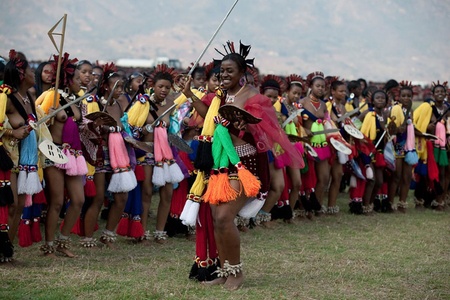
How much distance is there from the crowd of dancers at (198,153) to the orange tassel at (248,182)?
0.5 inches

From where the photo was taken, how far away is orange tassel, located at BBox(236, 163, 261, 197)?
679cm

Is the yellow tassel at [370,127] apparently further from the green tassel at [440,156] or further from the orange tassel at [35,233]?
the orange tassel at [35,233]

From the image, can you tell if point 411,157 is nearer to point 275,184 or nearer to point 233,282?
point 275,184

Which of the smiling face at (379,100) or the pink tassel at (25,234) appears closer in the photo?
the pink tassel at (25,234)

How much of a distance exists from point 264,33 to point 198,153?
360ft

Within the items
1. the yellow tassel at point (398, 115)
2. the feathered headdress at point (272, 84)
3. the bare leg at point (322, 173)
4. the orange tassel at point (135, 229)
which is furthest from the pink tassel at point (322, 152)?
the orange tassel at point (135, 229)

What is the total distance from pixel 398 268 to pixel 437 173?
19.5 ft

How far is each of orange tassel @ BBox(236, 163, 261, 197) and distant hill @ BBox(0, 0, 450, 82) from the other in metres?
81.7

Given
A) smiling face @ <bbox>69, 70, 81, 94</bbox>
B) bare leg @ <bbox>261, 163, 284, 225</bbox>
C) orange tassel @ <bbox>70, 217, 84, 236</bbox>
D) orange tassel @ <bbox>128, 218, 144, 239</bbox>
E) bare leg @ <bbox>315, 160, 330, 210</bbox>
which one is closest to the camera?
smiling face @ <bbox>69, 70, 81, 94</bbox>

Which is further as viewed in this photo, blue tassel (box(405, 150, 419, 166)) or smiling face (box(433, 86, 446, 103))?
smiling face (box(433, 86, 446, 103))

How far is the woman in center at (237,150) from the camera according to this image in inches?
271

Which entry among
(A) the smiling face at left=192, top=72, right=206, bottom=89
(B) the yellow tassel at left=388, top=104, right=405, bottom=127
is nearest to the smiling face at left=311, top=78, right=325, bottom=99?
(B) the yellow tassel at left=388, top=104, right=405, bottom=127

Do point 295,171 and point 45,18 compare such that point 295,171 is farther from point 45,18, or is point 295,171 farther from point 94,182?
point 45,18

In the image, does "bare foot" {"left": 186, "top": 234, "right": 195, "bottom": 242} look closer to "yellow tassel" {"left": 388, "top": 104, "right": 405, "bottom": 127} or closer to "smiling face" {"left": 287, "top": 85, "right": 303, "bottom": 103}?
"smiling face" {"left": 287, "top": 85, "right": 303, "bottom": 103}
